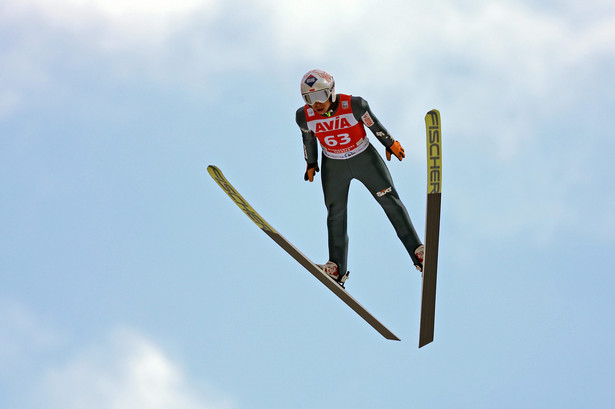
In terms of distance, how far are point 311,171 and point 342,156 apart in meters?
0.53

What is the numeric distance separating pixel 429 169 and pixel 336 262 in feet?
6.98

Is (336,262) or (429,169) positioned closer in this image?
(429,169)

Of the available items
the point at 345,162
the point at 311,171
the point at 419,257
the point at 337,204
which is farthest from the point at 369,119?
the point at 419,257

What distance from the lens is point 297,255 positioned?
10844 millimetres

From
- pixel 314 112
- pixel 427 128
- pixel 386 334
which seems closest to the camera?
pixel 427 128

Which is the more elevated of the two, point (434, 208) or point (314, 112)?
point (314, 112)

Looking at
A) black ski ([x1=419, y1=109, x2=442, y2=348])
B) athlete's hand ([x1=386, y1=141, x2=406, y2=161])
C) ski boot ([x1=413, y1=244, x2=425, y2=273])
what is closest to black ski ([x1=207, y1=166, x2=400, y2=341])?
black ski ([x1=419, y1=109, x2=442, y2=348])

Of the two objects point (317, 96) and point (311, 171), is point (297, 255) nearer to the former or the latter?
point (311, 171)

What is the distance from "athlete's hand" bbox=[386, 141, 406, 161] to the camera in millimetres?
10680

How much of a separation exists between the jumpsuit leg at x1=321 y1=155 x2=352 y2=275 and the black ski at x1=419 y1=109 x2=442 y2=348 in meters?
1.31

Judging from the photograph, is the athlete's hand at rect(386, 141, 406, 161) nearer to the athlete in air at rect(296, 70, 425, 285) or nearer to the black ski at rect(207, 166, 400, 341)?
the athlete in air at rect(296, 70, 425, 285)

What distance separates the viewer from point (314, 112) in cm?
1062

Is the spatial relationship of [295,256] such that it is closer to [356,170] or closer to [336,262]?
[336,262]

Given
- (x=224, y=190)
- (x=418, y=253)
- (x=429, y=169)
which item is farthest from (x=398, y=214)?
(x=224, y=190)
